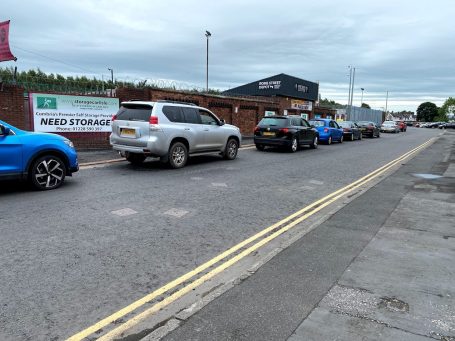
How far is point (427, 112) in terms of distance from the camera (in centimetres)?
15662

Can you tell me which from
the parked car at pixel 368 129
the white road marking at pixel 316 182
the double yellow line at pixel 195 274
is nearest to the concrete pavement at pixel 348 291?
the double yellow line at pixel 195 274

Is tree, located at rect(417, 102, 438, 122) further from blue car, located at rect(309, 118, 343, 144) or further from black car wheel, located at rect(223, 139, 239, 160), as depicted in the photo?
black car wheel, located at rect(223, 139, 239, 160)

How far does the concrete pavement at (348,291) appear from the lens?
3.25 m

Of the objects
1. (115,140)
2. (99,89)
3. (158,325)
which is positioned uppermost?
(99,89)

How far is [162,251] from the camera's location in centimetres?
494

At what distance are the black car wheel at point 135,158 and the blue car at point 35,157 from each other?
3514mm

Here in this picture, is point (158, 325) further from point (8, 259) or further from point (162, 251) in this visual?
point (8, 259)

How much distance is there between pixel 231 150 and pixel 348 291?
1034cm

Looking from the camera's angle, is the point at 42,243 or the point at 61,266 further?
the point at 42,243

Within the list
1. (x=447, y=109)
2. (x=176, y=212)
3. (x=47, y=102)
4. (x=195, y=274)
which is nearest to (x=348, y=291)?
(x=195, y=274)

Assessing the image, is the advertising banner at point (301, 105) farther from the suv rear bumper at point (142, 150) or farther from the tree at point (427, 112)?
the tree at point (427, 112)

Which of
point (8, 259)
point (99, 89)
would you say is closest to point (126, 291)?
point (8, 259)

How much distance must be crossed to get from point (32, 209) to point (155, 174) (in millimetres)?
4132

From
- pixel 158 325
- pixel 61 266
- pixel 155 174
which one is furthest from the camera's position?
pixel 155 174
